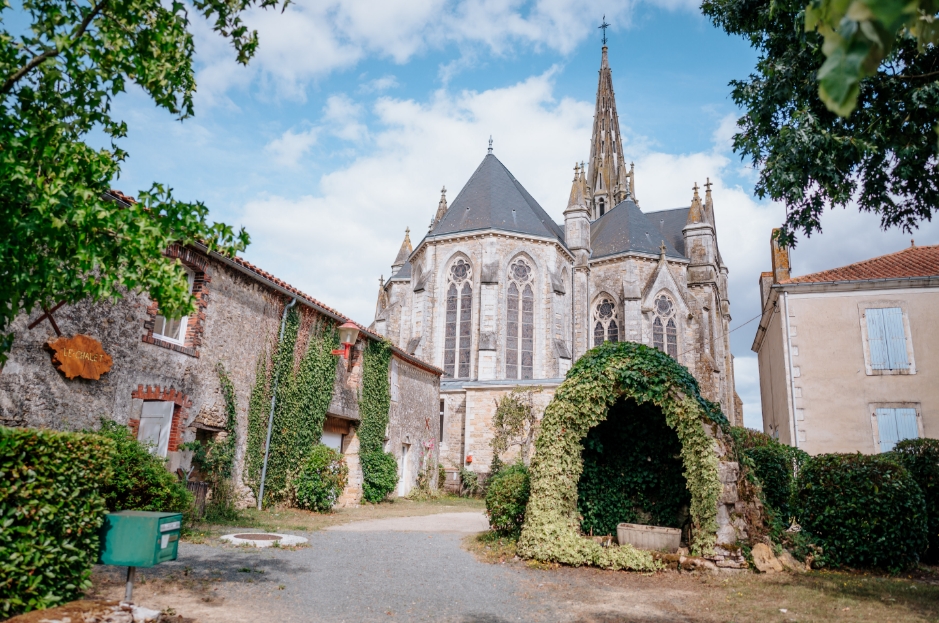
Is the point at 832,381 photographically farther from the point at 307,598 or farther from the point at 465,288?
the point at 465,288

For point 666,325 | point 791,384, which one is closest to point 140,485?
point 791,384

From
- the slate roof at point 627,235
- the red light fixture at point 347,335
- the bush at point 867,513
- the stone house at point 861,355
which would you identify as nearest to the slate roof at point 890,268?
the stone house at point 861,355

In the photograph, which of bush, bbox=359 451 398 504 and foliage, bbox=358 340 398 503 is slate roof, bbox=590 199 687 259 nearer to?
foliage, bbox=358 340 398 503

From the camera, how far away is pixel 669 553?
26.1 ft

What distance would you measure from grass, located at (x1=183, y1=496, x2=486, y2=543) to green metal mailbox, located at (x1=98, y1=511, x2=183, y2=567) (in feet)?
13.8

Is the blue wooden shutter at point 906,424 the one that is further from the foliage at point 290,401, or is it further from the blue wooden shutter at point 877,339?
the foliage at point 290,401

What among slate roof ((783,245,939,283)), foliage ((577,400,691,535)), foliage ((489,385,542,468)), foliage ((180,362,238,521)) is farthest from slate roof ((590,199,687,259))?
foliage ((180,362,238,521))

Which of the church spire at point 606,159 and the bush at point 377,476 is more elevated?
the church spire at point 606,159

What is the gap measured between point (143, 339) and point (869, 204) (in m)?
10.8

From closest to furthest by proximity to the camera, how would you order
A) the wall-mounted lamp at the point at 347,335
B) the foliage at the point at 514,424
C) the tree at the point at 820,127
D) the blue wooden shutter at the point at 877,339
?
the tree at the point at 820,127 → the blue wooden shutter at the point at 877,339 → the wall-mounted lamp at the point at 347,335 → the foliage at the point at 514,424

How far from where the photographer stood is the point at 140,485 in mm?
7602

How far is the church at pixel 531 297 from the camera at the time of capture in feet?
89.1

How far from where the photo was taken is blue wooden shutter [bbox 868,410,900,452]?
42.0ft

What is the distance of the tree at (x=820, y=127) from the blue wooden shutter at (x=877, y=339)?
6105 mm
